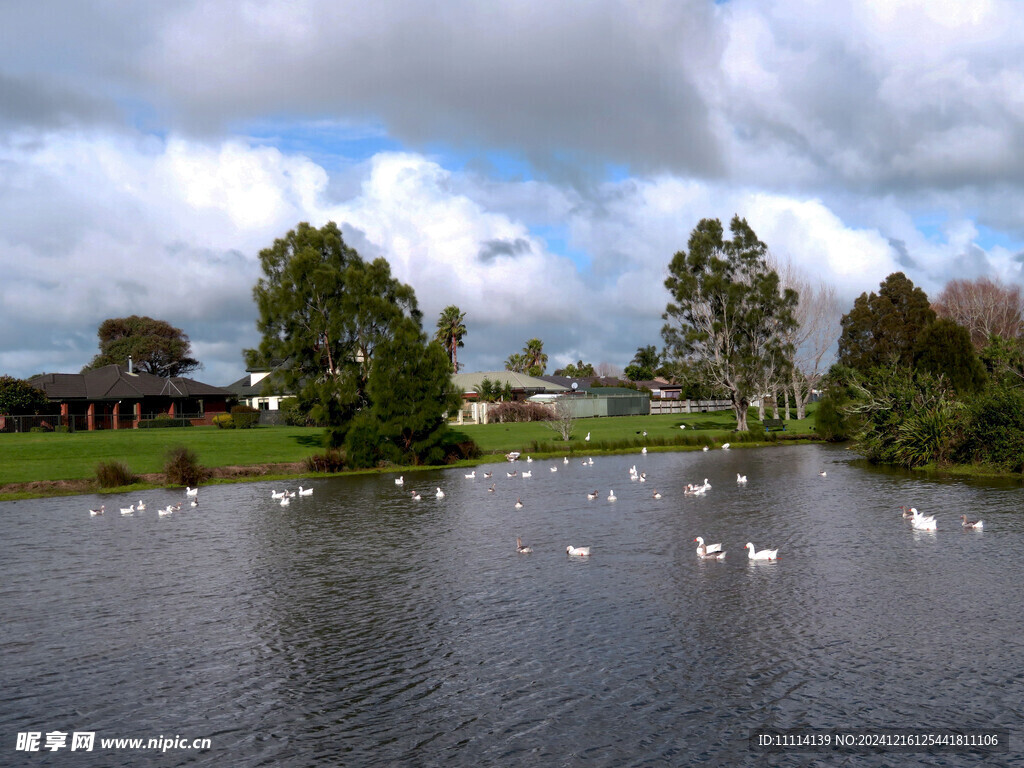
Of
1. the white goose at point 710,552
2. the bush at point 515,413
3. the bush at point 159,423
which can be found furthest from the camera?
the bush at point 515,413

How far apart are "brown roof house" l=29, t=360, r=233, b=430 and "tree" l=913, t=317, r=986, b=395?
7135cm

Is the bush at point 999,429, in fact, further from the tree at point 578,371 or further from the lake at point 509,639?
the tree at point 578,371

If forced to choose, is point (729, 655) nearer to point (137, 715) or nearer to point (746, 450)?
point (137, 715)

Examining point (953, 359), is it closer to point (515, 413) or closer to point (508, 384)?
point (515, 413)

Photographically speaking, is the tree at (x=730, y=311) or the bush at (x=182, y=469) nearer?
the bush at (x=182, y=469)

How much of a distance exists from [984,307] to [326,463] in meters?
87.8

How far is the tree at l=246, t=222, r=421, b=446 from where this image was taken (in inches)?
2264

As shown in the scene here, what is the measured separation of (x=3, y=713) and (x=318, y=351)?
47.2m

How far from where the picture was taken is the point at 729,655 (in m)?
15.1

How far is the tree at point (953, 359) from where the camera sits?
172 ft

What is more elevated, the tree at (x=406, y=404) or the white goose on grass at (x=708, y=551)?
the tree at (x=406, y=404)

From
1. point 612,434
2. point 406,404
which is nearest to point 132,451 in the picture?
point 406,404

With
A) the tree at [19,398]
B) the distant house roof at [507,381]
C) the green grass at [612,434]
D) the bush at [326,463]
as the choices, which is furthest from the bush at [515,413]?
the tree at [19,398]

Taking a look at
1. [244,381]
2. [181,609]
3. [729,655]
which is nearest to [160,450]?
[181,609]
